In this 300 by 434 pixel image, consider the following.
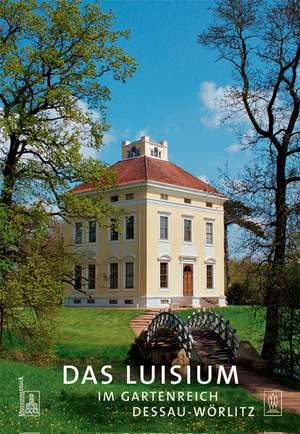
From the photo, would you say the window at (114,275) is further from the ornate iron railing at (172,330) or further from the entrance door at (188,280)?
the ornate iron railing at (172,330)

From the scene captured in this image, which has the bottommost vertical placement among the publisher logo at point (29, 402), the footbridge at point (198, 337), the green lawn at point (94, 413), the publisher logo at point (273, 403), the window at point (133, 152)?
the publisher logo at point (273, 403)

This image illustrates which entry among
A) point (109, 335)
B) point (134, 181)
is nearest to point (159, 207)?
point (134, 181)

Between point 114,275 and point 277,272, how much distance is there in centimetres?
2516

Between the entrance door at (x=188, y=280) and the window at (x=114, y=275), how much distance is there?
4838mm

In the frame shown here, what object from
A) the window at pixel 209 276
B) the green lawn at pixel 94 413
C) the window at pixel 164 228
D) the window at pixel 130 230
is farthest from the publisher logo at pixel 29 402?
the window at pixel 209 276

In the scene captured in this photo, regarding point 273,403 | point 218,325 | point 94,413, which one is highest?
point 218,325

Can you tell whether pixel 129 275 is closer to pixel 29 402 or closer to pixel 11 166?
pixel 11 166

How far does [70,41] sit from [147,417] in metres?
14.7

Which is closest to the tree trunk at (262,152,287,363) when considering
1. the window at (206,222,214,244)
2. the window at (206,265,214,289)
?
the window at (206,265,214,289)

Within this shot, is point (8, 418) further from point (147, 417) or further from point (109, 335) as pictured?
point (109, 335)

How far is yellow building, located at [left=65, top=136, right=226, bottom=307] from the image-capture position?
134ft

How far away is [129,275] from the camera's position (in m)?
41.7

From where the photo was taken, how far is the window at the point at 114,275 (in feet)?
139

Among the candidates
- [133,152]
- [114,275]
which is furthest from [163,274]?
[133,152]
